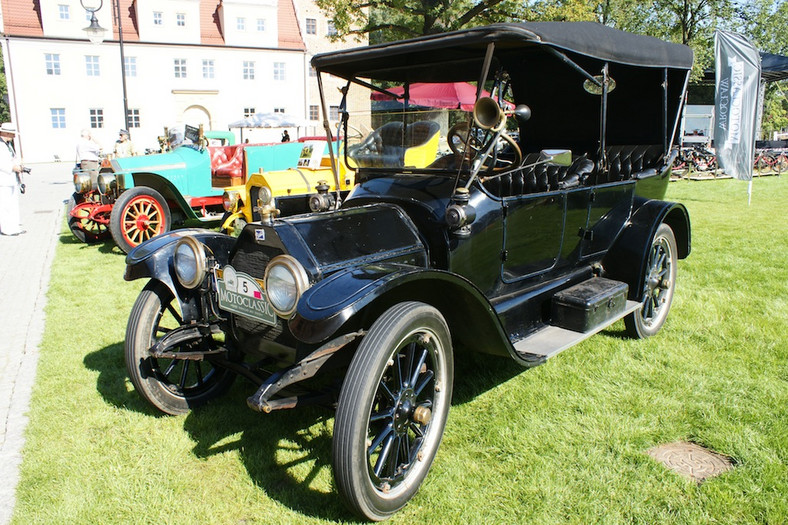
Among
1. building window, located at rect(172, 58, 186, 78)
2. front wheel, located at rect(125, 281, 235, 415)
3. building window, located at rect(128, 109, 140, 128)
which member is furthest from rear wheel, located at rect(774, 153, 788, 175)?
building window, located at rect(128, 109, 140, 128)

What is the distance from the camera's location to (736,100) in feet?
32.0

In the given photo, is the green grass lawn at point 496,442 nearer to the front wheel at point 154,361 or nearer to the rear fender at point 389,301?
the front wheel at point 154,361

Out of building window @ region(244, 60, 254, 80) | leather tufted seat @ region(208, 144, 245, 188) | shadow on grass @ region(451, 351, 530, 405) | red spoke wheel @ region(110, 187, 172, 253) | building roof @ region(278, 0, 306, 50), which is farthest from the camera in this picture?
building roof @ region(278, 0, 306, 50)

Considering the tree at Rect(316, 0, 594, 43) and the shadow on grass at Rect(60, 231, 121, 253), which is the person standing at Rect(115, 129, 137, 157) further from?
the tree at Rect(316, 0, 594, 43)

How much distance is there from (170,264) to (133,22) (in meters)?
34.2

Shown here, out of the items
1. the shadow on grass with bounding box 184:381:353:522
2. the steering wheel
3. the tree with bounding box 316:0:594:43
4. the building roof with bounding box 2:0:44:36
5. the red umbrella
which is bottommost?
the shadow on grass with bounding box 184:381:353:522

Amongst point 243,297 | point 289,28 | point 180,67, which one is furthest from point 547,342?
point 289,28

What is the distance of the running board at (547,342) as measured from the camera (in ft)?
10.1

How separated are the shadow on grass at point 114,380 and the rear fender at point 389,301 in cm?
152

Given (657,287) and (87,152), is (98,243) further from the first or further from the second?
(657,287)

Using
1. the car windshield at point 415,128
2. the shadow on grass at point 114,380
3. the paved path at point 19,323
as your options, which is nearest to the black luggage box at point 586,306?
the car windshield at point 415,128

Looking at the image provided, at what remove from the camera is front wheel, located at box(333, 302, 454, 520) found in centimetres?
219

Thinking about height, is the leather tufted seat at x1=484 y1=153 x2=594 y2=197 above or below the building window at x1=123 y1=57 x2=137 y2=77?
below

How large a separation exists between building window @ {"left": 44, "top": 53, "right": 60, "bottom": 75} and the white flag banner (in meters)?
31.4
